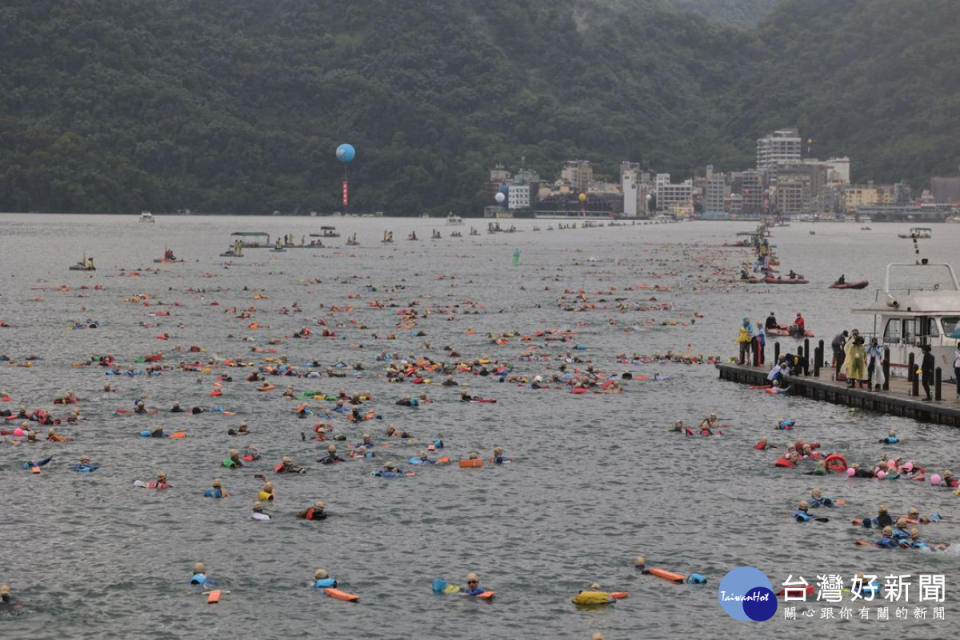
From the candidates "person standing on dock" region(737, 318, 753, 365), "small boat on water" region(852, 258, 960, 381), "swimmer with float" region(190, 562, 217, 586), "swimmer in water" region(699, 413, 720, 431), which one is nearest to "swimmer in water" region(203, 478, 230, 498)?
"swimmer with float" region(190, 562, 217, 586)

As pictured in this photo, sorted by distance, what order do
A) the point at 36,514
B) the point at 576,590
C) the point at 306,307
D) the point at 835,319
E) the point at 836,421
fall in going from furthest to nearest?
the point at 306,307 → the point at 835,319 → the point at 836,421 → the point at 36,514 → the point at 576,590

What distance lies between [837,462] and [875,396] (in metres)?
8.65

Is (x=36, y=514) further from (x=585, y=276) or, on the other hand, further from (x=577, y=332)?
(x=585, y=276)

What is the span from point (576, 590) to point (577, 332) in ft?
165

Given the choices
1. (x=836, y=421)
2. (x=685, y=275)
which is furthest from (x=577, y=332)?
(x=685, y=275)

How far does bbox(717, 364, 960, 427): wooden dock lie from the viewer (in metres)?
47.0

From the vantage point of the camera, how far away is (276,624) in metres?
28.4

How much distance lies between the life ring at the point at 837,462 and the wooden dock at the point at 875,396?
650cm

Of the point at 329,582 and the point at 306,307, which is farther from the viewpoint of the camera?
the point at 306,307

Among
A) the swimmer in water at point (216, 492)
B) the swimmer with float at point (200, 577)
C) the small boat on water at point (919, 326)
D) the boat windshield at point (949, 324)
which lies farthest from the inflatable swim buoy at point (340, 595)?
the boat windshield at point (949, 324)

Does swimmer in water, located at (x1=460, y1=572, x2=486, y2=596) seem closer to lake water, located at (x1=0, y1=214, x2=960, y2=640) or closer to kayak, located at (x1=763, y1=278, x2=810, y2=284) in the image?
lake water, located at (x1=0, y1=214, x2=960, y2=640)

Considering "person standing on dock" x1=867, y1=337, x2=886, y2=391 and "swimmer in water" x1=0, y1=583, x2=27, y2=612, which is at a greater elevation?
"person standing on dock" x1=867, y1=337, x2=886, y2=391

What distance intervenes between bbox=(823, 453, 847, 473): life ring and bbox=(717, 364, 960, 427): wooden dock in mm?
6502

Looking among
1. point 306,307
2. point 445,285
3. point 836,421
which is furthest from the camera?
point 445,285
